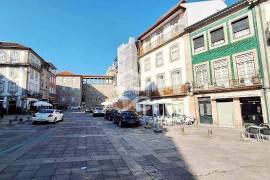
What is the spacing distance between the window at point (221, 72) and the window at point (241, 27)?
2411 millimetres

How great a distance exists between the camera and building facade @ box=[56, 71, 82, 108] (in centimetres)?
7212

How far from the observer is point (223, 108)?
59.1 feet

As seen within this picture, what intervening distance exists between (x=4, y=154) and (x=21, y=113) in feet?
111

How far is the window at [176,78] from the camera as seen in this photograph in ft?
74.7

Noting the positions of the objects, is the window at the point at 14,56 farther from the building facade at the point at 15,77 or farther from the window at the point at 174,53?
the window at the point at 174,53

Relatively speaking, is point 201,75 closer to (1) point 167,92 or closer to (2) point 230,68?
(2) point 230,68

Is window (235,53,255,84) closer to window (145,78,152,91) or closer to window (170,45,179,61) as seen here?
window (170,45,179,61)

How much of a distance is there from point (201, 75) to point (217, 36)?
155 inches

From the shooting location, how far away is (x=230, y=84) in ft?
55.7

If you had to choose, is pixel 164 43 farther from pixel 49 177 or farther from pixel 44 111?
pixel 49 177

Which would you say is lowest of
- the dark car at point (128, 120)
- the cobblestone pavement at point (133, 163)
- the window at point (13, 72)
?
the cobblestone pavement at point (133, 163)

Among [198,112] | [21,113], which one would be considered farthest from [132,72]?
[21,113]

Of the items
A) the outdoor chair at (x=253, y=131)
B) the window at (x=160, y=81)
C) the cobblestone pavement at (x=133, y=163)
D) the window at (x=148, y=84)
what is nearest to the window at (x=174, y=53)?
the window at (x=160, y=81)

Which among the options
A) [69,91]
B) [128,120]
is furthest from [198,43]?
[69,91]
